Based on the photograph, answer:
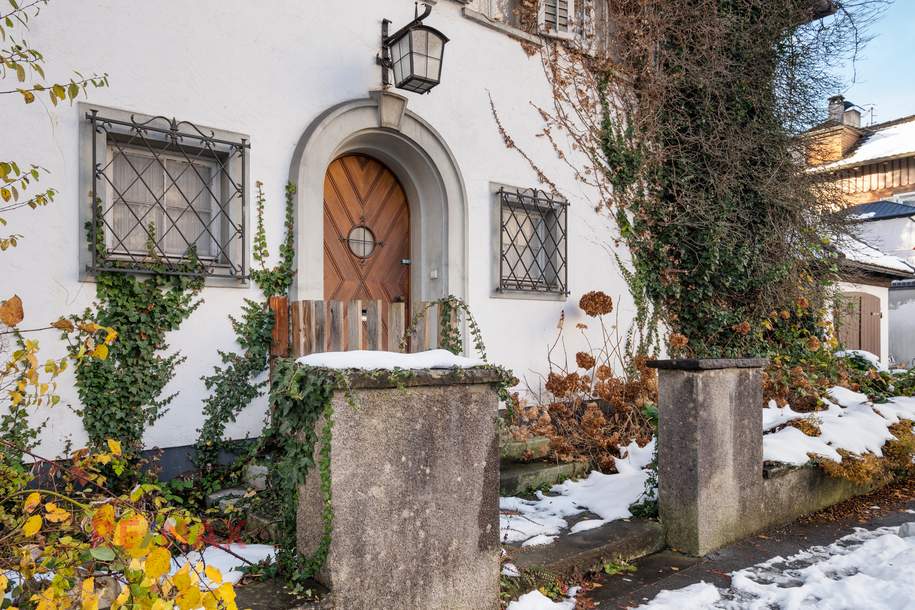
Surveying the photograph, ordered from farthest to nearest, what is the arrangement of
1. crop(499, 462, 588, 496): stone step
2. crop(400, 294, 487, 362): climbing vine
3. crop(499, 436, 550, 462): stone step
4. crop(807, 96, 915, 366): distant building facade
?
crop(807, 96, 915, 366): distant building facade < crop(499, 436, 550, 462): stone step < crop(499, 462, 588, 496): stone step < crop(400, 294, 487, 362): climbing vine

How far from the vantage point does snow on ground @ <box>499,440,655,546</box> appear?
148 inches

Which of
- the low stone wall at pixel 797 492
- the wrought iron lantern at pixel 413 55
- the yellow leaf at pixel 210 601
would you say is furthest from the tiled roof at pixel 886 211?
the yellow leaf at pixel 210 601

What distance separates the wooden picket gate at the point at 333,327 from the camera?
160 inches

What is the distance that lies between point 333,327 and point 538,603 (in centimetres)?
198

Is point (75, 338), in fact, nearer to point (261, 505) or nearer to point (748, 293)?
point (261, 505)

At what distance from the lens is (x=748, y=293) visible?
307 inches

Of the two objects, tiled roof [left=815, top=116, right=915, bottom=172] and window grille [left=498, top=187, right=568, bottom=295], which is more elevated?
tiled roof [left=815, top=116, right=915, bottom=172]

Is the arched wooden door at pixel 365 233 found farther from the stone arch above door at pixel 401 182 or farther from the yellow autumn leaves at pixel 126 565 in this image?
the yellow autumn leaves at pixel 126 565

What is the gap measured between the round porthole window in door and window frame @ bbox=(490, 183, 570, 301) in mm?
1143

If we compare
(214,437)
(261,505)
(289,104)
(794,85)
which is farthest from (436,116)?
(794,85)

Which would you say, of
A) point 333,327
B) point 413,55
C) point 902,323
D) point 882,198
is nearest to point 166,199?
point 333,327

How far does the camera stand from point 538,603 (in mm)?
2967

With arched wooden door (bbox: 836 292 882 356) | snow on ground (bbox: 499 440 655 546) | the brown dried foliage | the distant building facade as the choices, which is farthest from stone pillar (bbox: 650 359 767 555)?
arched wooden door (bbox: 836 292 882 356)

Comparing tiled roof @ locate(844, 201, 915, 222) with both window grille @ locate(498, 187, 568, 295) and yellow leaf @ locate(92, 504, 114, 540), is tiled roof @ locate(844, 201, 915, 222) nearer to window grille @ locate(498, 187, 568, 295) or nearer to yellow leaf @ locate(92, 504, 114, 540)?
window grille @ locate(498, 187, 568, 295)
